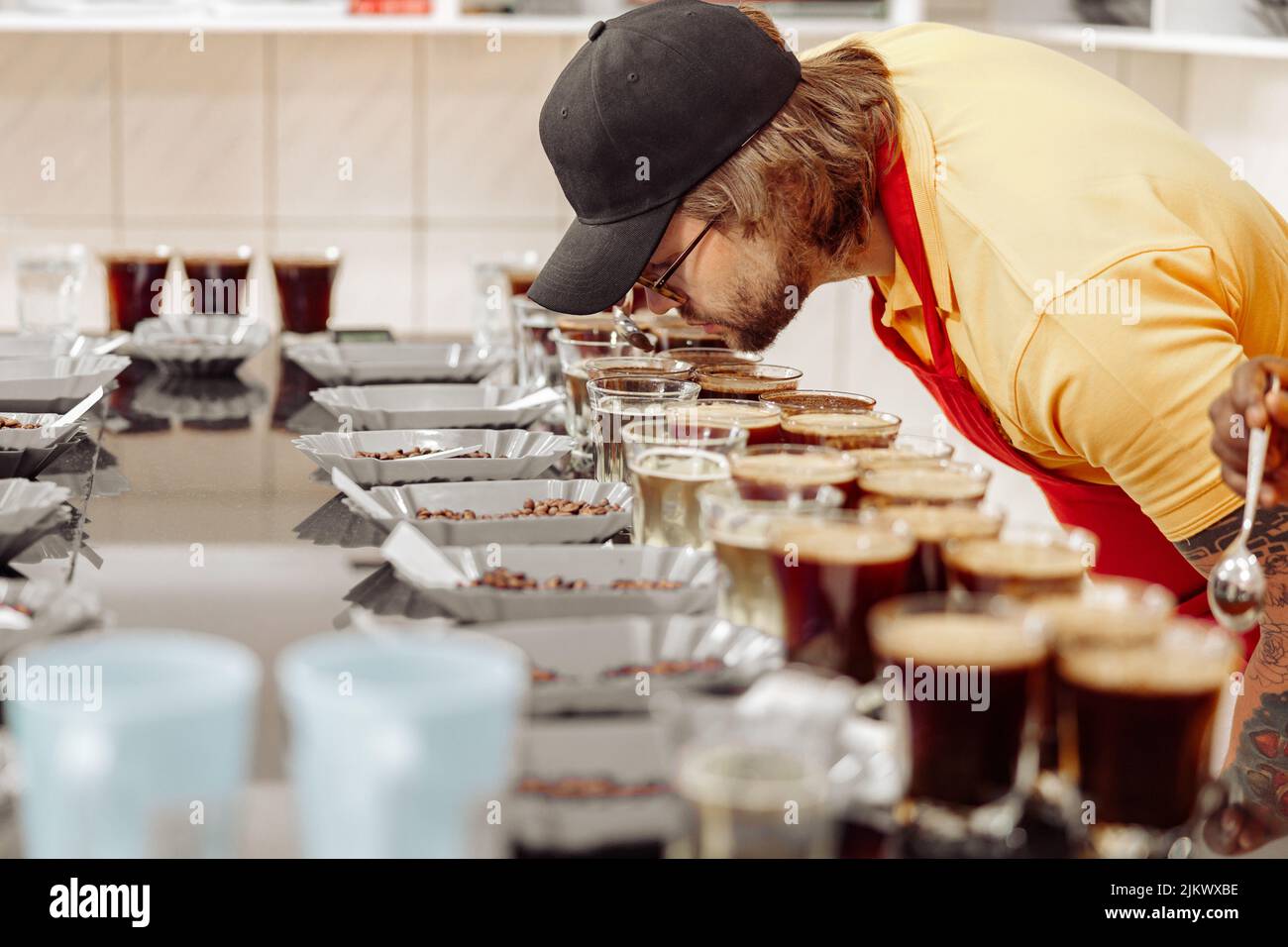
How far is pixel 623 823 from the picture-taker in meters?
0.81

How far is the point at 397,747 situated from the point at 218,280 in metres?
2.13

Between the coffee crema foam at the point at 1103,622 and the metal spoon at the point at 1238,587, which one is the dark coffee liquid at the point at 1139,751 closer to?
the coffee crema foam at the point at 1103,622

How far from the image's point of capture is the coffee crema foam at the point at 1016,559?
3.11 ft

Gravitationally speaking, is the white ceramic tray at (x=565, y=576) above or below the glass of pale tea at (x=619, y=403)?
below

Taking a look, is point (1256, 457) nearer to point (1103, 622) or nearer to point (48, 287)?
point (1103, 622)

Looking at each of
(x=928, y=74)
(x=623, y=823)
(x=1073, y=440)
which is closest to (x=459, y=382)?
(x=928, y=74)

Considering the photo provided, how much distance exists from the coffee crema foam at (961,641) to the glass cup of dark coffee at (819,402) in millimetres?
626

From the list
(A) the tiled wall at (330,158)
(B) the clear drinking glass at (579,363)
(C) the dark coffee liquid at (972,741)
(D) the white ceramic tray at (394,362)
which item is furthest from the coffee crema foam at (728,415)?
(A) the tiled wall at (330,158)

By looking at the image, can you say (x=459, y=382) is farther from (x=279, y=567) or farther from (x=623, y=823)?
(x=623, y=823)

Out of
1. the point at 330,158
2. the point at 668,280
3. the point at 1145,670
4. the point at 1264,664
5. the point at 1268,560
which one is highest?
the point at 330,158

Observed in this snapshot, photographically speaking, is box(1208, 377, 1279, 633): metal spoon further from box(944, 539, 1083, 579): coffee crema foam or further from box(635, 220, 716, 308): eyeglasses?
box(635, 220, 716, 308): eyeglasses

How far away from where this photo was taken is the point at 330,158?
12.5 feet

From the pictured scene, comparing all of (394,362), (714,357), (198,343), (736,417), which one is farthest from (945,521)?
(198,343)

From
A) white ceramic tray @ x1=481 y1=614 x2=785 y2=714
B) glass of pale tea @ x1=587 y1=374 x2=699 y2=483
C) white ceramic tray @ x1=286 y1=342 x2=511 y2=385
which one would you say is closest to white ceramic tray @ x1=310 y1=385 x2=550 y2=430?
white ceramic tray @ x1=286 y1=342 x2=511 y2=385
